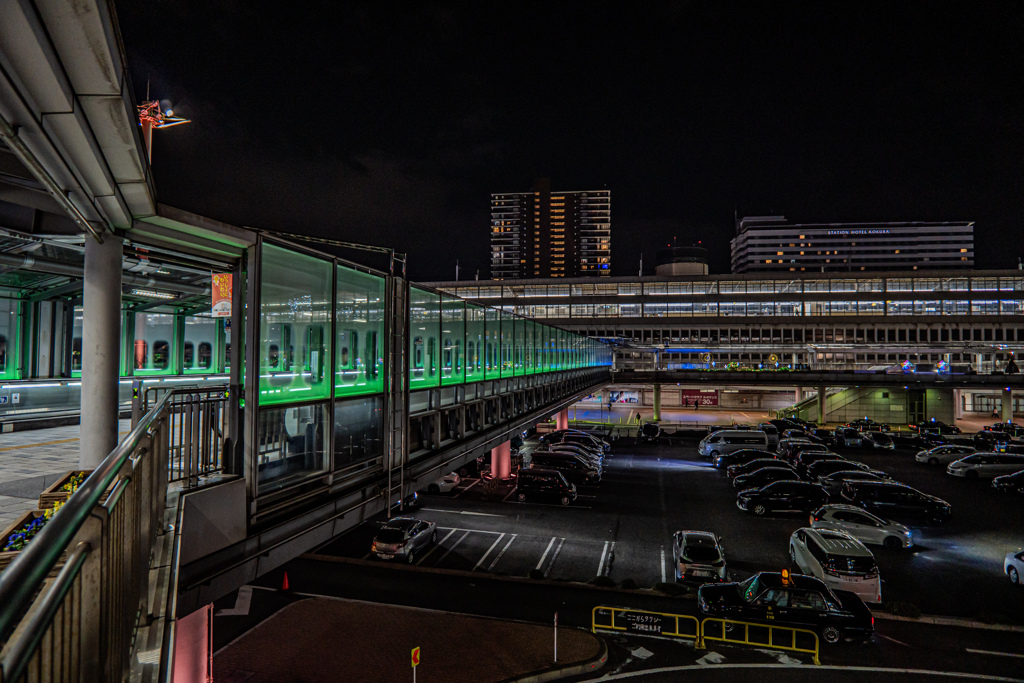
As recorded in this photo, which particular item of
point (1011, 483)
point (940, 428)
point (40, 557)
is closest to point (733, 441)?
point (1011, 483)

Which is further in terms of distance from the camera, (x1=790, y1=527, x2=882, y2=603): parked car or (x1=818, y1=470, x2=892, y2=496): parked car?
(x1=818, y1=470, x2=892, y2=496): parked car

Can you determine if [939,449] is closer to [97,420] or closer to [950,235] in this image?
[97,420]

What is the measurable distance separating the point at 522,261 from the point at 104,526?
166492 mm

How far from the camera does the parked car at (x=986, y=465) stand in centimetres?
2636

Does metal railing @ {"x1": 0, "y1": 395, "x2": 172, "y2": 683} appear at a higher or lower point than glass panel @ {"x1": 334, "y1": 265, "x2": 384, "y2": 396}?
lower

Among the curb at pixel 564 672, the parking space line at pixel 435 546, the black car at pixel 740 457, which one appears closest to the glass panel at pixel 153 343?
the parking space line at pixel 435 546

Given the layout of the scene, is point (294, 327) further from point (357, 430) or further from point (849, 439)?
point (849, 439)

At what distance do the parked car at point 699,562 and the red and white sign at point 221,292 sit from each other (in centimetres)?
1290

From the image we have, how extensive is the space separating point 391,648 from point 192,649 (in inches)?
191

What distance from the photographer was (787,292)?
64.6 metres

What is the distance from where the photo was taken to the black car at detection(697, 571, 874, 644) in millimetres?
11508

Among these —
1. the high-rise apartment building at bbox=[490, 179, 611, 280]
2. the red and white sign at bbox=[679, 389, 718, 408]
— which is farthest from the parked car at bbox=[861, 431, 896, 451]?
the high-rise apartment building at bbox=[490, 179, 611, 280]

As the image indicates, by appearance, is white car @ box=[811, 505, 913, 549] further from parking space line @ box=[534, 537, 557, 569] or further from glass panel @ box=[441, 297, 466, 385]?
glass panel @ box=[441, 297, 466, 385]

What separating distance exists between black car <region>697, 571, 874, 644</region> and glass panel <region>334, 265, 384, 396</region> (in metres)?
9.72
